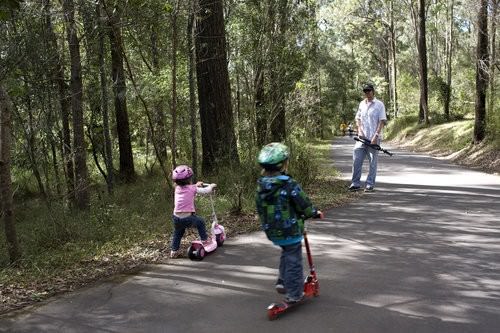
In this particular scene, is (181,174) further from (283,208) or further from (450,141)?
(450,141)

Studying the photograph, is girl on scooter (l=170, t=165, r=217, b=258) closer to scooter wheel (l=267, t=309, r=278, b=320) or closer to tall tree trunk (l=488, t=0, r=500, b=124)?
scooter wheel (l=267, t=309, r=278, b=320)

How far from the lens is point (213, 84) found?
12.3 meters

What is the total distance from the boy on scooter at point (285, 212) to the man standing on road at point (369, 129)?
6.14m

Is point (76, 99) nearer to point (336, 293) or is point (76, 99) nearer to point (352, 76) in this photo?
point (336, 293)

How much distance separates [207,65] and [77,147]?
3.59 m

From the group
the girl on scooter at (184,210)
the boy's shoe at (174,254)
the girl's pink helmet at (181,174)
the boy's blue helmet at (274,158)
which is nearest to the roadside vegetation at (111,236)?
the boy's shoe at (174,254)

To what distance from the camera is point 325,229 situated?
765 cm

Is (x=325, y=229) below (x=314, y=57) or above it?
below

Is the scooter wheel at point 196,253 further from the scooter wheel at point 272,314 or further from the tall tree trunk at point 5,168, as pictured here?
the tall tree trunk at point 5,168

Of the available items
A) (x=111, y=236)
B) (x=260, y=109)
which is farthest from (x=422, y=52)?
(x=111, y=236)

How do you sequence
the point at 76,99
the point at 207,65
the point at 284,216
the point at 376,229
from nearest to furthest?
the point at 284,216, the point at 376,229, the point at 76,99, the point at 207,65

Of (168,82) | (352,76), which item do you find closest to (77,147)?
(168,82)

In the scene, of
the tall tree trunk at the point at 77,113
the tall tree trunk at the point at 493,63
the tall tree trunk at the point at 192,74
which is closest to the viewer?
the tall tree trunk at the point at 192,74

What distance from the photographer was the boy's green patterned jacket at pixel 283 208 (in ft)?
14.7
